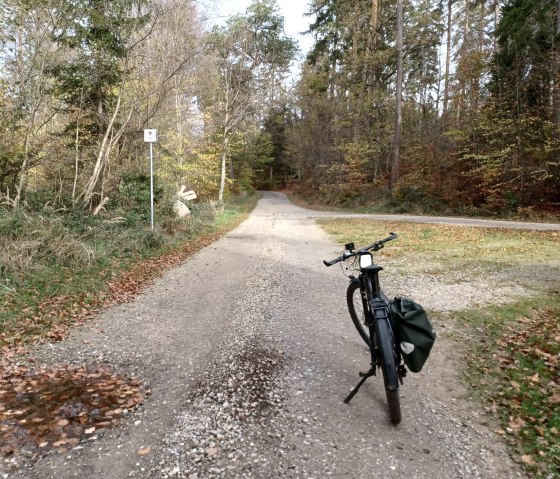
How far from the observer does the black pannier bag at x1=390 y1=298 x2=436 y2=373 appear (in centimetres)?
287

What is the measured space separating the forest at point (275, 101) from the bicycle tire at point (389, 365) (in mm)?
8637

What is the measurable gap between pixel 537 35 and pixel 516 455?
1985 centimetres

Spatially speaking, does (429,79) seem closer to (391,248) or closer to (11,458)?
(391,248)

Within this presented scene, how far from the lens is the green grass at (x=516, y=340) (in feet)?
9.70

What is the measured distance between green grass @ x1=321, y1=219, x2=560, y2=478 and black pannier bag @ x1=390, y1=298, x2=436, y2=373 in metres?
0.94

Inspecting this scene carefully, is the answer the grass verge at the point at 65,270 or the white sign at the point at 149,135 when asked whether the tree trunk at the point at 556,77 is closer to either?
the white sign at the point at 149,135

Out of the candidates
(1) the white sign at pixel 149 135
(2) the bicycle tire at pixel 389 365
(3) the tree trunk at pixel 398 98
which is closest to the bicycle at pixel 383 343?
(2) the bicycle tire at pixel 389 365

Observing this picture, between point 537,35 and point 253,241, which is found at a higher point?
point 537,35

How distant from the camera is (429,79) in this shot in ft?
98.6

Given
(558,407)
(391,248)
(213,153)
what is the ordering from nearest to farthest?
(558,407)
(391,248)
(213,153)

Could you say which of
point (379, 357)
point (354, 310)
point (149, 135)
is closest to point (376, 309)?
point (379, 357)

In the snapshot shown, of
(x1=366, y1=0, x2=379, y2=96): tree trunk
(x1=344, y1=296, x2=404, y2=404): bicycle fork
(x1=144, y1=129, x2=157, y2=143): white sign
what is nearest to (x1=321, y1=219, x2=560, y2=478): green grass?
(x1=344, y1=296, x2=404, y2=404): bicycle fork

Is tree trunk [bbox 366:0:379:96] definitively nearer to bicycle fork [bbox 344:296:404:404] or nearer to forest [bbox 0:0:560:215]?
forest [bbox 0:0:560:215]

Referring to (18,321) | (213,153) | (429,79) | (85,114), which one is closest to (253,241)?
A: (85,114)
